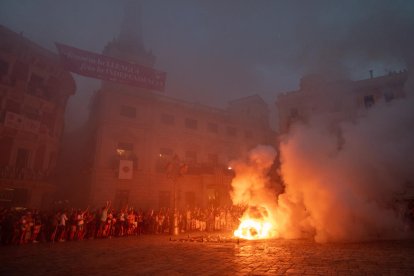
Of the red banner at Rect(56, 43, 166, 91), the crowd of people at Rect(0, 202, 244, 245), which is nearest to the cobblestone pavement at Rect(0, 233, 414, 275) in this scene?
the crowd of people at Rect(0, 202, 244, 245)

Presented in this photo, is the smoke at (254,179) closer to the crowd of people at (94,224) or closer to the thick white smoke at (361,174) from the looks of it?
the crowd of people at (94,224)

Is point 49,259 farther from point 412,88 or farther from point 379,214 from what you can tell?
point 412,88

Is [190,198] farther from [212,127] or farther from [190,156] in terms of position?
[212,127]

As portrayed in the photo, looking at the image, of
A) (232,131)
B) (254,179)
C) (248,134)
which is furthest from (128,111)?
(248,134)

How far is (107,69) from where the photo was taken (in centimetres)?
2009

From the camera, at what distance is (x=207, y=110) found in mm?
36750

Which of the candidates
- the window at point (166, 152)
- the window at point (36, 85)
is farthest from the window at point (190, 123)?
the window at point (36, 85)

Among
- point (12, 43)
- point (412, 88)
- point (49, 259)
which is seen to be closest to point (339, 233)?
point (412, 88)

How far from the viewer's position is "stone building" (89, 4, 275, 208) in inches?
1110

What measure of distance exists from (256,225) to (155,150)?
1731cm

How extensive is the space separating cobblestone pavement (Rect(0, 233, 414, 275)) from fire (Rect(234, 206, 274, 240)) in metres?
4.74

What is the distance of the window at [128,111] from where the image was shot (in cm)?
3024

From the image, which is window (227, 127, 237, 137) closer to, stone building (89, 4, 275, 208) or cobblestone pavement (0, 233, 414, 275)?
stone building (89, 4, 275, 208)

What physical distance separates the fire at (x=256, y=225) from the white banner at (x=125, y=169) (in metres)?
14.3
